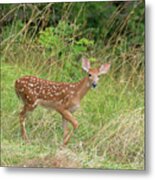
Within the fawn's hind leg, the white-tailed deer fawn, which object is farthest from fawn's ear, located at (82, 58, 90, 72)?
the fawn's hind leg

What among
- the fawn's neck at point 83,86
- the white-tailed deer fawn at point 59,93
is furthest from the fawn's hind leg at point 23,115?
the fawn's neck at point 83,86

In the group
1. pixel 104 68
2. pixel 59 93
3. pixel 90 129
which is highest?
pixel 104 68

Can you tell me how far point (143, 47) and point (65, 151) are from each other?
1.95ft

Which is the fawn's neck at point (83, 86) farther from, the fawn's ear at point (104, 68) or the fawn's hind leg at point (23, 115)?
the fawn's hind leg at point (23, 115)

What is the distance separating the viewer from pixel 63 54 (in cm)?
280

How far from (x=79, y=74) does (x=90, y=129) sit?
0.26 metres

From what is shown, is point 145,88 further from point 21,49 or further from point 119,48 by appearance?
point 21,49

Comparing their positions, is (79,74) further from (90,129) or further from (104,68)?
(90,129)

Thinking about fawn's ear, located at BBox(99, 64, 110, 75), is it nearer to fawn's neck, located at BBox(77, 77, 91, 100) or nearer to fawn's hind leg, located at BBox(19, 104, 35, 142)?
fawn's neck, located at BBox(77, 77, 91, 100)

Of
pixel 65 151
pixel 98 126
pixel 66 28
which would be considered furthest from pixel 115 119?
pixel 66 28

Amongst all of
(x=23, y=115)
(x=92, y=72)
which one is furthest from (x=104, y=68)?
Answer: (x=23, y=115)

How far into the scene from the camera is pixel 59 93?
9.23ft

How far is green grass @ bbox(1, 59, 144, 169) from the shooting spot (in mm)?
2717

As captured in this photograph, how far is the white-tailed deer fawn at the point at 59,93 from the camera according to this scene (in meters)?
2.78
